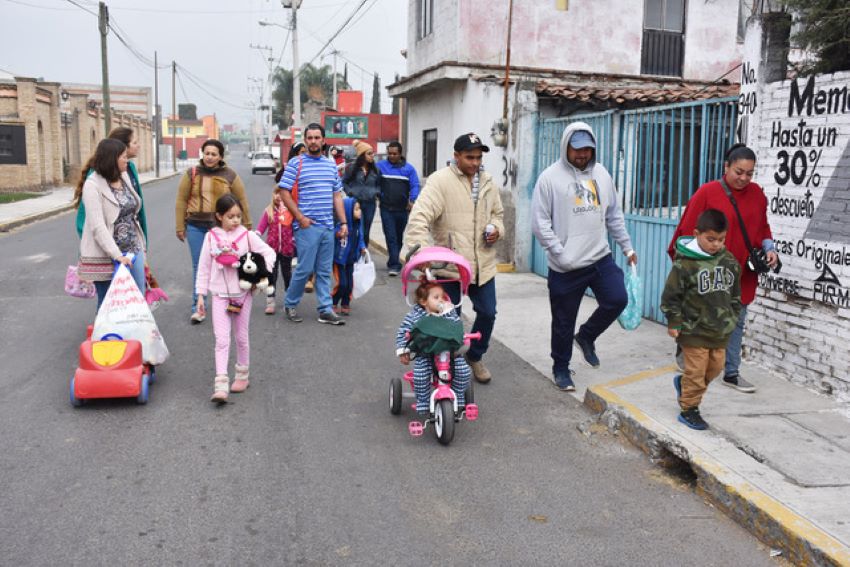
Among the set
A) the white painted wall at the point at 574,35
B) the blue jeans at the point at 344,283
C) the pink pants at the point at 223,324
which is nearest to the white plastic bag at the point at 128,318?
the pink pants at the point at 223,324

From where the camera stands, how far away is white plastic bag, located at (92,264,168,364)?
592 centimetres

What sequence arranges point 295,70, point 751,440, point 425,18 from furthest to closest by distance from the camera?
point 295,70, point 425,18, point 751,440

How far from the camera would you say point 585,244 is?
19.5 ft

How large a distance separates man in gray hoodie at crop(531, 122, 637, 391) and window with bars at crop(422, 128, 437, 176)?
11434mm

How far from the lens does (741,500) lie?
4066mm

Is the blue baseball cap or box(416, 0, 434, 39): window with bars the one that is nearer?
the blue baseball cap

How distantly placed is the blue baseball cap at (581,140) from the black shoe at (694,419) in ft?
6.40

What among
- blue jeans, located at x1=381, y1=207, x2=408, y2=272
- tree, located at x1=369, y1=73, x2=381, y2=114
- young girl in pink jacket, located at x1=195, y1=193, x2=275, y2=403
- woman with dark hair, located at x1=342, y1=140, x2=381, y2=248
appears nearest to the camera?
young girl in pink jacket, located at x1=195, y1=193, x2=275, y2=403

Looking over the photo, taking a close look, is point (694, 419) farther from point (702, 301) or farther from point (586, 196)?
point (586, 196)

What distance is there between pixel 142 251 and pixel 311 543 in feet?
12.8

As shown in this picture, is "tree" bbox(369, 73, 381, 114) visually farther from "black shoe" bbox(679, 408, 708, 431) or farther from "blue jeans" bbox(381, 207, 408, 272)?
"black shoe" bbox(679, 408, 708, 431)

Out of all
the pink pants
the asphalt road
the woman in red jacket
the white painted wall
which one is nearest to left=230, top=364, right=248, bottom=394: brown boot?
the asphalt road

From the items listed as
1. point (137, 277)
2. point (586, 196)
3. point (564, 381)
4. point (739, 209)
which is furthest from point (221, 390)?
point (739, 209)

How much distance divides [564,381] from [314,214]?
3224 mm
